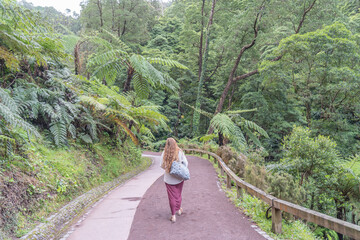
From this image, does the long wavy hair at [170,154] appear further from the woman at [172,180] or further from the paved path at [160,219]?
the paved path at [160,219]

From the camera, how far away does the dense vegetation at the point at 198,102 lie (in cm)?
541

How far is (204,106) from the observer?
89.8ft

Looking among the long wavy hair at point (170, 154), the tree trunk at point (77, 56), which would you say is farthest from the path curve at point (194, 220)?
the tree trunk at point (77, 56)

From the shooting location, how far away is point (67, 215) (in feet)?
15.7

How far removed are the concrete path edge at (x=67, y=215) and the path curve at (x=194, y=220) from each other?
1.23 meters

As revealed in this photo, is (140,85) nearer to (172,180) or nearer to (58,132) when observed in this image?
(58,132)

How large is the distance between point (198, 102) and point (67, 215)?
1769 centimetres

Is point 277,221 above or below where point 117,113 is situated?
below

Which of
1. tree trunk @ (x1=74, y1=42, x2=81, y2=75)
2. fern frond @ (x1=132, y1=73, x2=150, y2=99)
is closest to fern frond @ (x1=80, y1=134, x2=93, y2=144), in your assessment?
fern frond @ (x1=132, y1=73, x2=150, y2=99)

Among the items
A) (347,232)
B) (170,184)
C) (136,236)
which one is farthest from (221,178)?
(347,232)

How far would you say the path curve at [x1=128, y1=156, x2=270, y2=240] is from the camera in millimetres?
3961

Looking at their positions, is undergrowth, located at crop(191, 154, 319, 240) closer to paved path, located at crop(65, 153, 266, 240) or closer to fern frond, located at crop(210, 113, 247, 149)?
paved path, located at crop(65, 153, 266, 240)

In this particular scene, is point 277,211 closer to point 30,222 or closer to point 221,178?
point 30,222

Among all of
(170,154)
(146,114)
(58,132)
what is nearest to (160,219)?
(170,154)
